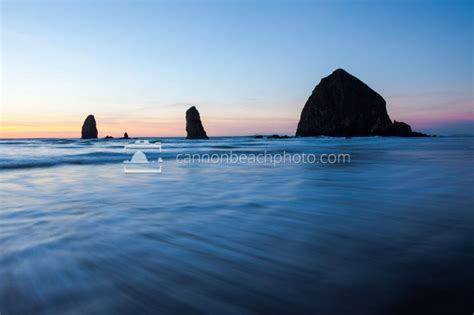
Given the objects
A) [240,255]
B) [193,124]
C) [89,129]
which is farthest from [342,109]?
[240,255]

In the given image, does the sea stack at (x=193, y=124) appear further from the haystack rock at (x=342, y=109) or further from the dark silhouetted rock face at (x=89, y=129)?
the haystack rock at (x=342, y=109)

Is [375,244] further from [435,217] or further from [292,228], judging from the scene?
[435,217]

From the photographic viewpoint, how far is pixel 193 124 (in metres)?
80.1

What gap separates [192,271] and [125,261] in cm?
64

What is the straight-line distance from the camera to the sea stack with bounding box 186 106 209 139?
80.1m

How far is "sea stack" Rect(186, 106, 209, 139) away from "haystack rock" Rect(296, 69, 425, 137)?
45.1m

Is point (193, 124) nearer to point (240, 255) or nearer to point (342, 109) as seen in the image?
point (342, 109)

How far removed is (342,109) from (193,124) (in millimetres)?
53844

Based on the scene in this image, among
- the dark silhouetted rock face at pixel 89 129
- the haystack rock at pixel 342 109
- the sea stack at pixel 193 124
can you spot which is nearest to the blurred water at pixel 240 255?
the sea stack at pixel 193 124

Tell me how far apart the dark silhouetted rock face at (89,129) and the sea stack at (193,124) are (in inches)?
1281

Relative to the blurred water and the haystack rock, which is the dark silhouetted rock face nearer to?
the haystack rock

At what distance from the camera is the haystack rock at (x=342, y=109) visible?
99875 mm

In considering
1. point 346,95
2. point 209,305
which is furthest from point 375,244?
point 346,95

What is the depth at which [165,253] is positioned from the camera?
269cm
